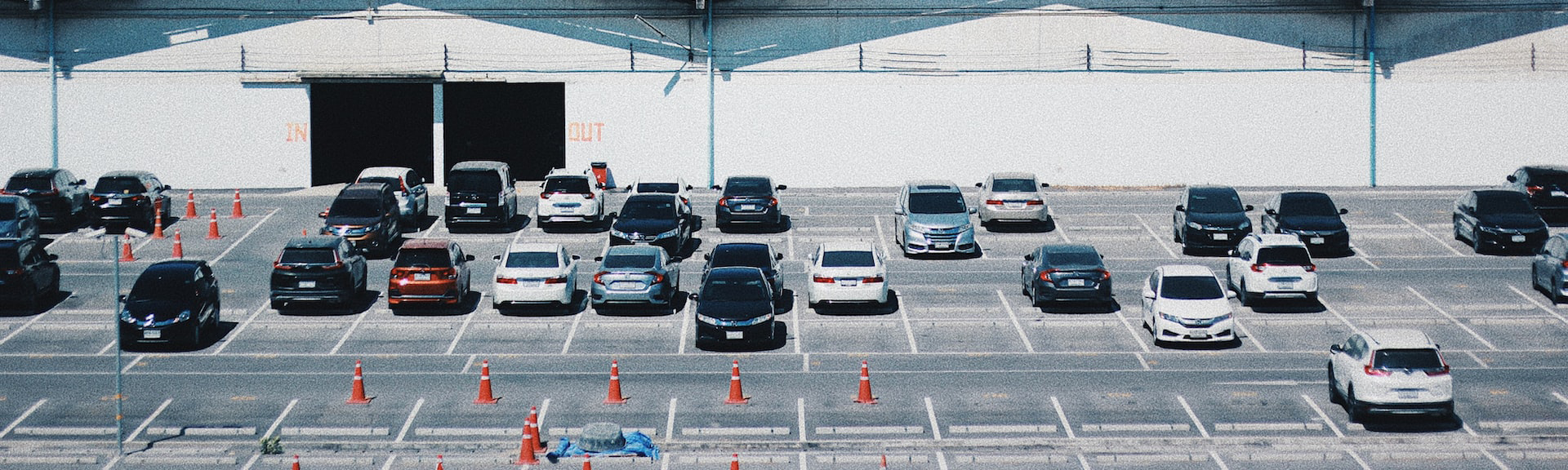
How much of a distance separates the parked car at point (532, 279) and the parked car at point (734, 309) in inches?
133

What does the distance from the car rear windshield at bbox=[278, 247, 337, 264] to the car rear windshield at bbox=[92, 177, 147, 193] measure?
11.0m

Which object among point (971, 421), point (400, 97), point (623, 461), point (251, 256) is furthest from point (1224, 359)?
A: point (400, 97)

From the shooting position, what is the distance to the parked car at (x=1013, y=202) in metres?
40.4

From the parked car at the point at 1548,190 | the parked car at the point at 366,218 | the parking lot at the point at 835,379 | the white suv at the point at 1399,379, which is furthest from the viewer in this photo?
the parked car at the point at 1548,190

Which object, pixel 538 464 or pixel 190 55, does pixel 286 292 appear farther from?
pixel 190 55

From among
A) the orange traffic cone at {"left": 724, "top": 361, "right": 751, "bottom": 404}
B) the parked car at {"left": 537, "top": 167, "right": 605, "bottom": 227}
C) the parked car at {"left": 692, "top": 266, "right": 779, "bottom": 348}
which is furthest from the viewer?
the parked car at {"left": 537, "top": 167, "right": 605, "bottom": 227}

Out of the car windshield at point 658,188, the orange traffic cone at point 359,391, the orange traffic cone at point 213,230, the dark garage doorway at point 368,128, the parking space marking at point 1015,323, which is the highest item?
the dark garage doorway at point 368,128

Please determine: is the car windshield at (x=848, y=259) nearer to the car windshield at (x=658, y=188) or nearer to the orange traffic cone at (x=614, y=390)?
the orange traffic cone at (x=614, y=390)

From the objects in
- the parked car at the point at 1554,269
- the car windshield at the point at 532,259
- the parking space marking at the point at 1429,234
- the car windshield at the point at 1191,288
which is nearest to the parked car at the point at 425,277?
the car windshield at the point at 532,259

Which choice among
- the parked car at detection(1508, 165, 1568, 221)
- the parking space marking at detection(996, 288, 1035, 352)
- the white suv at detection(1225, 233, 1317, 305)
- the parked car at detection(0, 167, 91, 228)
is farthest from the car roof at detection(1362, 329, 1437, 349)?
the parked car at detection(0, 167, 91, 228)

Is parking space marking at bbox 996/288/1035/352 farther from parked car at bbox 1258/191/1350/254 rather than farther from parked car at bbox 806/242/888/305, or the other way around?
parked car at bbox 1258/191/1350/254

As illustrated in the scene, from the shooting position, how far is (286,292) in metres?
31.6

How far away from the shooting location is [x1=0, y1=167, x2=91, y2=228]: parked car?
135 feet

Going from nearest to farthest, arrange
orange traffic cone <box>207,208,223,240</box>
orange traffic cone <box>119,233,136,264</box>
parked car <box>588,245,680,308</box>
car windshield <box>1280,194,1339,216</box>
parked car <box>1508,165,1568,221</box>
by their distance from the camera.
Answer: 1. parked car <box>588,245,680,308</box>
2. orange traffic cone <box>119,233,136,264</box>
3. car windshield <box>1280,194,1339,216</box>
4. orange traffic cone <box>207,208,223,240</box>
5. parked car <box>1508,165,1568,221</box>
